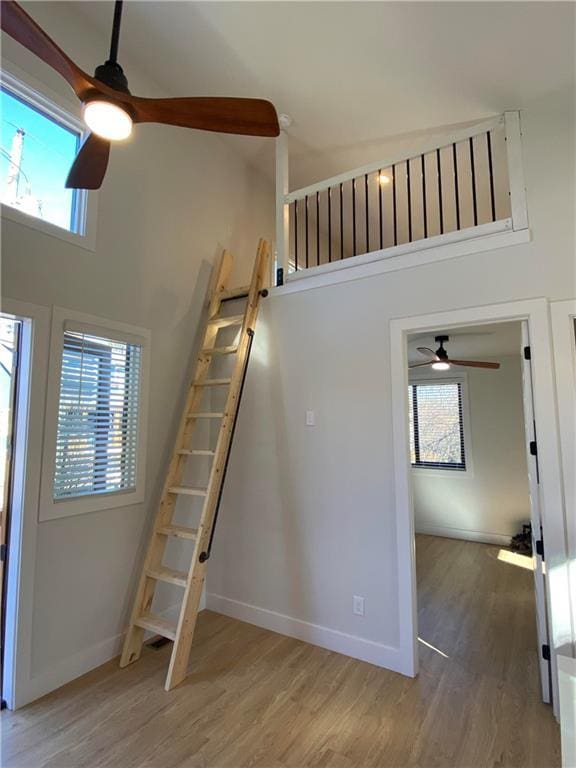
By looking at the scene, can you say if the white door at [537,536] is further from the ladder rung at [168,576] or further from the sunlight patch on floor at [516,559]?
the sunlight patch on floor at [516,559]

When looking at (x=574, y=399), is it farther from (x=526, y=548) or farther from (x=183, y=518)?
(x=526, y=548)

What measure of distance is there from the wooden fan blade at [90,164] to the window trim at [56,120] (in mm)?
633

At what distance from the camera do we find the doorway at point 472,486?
11.4ft

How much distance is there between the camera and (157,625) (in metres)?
2.55

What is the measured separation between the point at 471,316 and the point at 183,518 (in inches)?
102

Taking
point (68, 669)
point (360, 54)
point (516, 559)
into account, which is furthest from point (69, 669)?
point (516, 559)

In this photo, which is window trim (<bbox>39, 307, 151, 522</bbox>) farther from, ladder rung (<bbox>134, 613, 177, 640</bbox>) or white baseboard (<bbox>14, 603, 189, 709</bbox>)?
white baseboard (<bbox>14, 603, 189, 709</bbox>)

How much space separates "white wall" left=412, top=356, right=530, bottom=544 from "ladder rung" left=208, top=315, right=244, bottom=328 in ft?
12.3

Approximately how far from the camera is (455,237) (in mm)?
2561

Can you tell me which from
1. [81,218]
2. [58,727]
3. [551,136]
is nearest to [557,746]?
[58,727]

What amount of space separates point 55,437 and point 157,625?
1.36 m

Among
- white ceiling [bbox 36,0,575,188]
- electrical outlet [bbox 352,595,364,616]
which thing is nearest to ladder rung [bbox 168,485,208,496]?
electrical outlet [bbox 352,595,364,616]

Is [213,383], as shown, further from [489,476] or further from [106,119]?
[489,476]

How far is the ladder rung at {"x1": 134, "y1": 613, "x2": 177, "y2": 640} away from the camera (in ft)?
8.15
